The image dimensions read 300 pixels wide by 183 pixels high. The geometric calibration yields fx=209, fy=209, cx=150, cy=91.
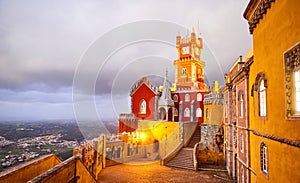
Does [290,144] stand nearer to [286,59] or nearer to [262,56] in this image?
[286,59]

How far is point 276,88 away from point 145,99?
86.2 ft

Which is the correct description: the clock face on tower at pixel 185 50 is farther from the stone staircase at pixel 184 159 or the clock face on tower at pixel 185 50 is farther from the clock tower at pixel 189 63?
the stone staircase at pixel 184 159

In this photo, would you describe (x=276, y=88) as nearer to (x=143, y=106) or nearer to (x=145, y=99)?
(x=145, y=99)

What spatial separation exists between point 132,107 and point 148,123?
704 centimetres

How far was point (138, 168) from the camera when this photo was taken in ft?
61.6

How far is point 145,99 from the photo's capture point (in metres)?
32.7

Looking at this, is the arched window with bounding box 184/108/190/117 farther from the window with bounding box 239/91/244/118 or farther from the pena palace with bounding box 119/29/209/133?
the window with bounding box 239/91/244/118

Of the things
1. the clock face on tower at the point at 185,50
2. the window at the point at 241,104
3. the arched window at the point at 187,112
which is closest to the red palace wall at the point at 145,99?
the arched window at the point at 187,112

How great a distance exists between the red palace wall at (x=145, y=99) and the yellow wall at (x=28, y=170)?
22.0 metres

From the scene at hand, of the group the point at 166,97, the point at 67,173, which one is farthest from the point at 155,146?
the point at 67,173

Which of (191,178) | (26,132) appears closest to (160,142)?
(191,178)

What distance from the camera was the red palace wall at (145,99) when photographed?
3197 centimetres

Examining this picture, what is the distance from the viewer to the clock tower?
39562 mm

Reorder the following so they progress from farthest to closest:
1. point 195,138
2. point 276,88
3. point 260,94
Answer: point 195,138
point 260,94
point 276,88
